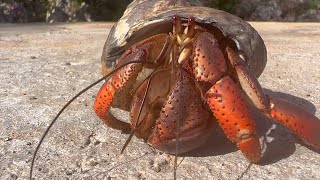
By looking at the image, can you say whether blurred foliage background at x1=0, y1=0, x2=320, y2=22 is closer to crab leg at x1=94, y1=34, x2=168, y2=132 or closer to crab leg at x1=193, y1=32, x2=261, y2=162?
crab leg at x1=94, y1=34, x2=168, y2=132

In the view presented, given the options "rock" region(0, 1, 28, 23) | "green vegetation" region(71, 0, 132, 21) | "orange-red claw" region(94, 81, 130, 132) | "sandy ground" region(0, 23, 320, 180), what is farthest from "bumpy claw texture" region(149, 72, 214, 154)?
"rock" region(0, 1, 28, 23)

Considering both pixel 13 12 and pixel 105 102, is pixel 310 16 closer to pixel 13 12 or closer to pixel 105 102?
pixel 13 12

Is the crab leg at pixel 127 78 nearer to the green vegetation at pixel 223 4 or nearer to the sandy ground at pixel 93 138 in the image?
the sandy ground at pixel 93 138

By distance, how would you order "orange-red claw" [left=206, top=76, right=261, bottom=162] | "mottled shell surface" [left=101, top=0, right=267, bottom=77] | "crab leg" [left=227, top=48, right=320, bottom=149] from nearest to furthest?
"orange-red claw" [left=206, top=76, right=261, bottom=162] < "crab leg" [left=227, top=48, right=320, bottom=149] < "mottled shell surface" [left=101, top=0, right=267, bottom=77]

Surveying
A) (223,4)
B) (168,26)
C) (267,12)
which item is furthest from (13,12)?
(168,26)

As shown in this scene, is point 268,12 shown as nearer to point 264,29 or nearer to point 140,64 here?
point 264,29

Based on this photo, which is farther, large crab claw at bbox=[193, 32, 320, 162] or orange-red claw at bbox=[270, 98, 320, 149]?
orange-red claw at bbox=[270, 98, 320, 149]

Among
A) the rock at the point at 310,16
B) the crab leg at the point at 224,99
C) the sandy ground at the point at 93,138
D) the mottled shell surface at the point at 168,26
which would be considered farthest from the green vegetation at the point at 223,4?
the crab leg at the point at 224,99
